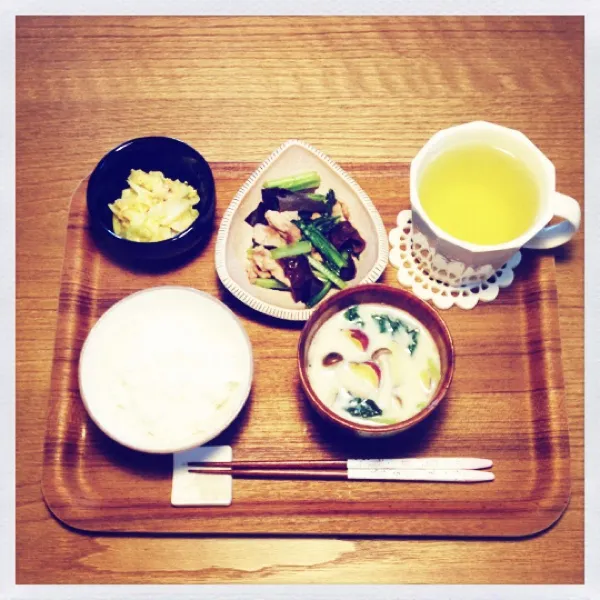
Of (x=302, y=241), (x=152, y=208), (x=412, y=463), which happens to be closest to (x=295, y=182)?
(x=302, y=241)

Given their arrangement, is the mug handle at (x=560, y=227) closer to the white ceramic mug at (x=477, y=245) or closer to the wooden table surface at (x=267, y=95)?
the white ceramic mug at (x=477, y=245)

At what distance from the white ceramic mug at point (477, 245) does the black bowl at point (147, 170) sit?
0.60 m

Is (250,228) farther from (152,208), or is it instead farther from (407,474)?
(407,474)

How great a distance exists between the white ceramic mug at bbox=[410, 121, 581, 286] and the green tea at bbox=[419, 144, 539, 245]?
0.09 feet

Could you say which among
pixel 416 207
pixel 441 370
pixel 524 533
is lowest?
pixel 524 533

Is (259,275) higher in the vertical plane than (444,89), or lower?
lower

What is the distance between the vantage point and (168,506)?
6.57 ft

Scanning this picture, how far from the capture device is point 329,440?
2068 mm

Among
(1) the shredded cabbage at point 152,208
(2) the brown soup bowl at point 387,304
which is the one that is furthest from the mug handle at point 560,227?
(1) the shredded cabbage at point 152,208

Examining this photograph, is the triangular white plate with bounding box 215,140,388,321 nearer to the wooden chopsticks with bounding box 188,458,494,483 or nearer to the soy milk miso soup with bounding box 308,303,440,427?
the soy milk miso soup with bounding box 308,303,440,427

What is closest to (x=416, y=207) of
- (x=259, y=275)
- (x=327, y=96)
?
(x=259, y=275)

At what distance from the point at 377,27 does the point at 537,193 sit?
89 cm

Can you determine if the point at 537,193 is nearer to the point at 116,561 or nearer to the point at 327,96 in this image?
the point at 327,96

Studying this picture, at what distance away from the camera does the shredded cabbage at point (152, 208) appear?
2168 mm
